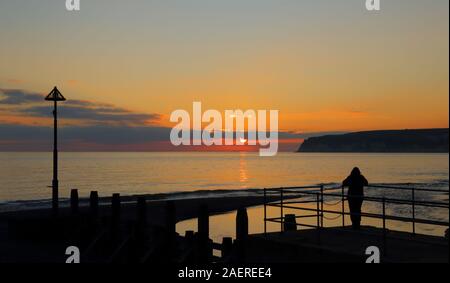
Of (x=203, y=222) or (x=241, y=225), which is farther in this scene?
(x=203, y=222)

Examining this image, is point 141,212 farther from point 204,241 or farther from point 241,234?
point 241,234

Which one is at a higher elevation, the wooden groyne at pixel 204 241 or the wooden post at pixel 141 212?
the wooden post at pixel 141 212

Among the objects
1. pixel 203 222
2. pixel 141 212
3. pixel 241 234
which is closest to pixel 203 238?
pixel 203 222

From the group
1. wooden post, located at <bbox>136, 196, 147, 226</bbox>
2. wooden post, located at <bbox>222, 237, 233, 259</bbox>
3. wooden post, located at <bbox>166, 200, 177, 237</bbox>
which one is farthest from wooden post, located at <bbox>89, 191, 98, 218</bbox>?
wooden post, located at <bbox>222, 237, 233, 259</bbox>

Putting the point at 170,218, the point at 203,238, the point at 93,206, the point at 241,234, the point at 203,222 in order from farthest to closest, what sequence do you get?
1. the point at 93,206
2. the point at 170,218
3. the point at 203,222
4. the point at 203,238
5. the point at 241,234

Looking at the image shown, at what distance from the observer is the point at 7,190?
77.2m

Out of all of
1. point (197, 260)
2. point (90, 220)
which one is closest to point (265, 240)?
point (197, 260)

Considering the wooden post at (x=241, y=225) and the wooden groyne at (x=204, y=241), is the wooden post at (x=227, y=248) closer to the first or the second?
the wooden groyne at (x=204, y=241)

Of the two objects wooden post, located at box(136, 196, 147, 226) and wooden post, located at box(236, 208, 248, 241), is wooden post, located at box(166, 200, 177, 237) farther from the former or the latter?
wooden post, located at box(236, 208, 248, 241)

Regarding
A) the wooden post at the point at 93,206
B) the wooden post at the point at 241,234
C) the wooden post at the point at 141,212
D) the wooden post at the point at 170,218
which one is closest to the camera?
the wooden post at the point at 241,234

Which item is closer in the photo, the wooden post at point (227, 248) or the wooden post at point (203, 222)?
the wooden post at point (227, 248)

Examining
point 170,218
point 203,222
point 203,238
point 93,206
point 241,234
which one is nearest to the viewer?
point 241,234

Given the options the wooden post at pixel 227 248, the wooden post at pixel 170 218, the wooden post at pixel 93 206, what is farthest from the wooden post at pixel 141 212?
the wooden post at pixel 227 248
